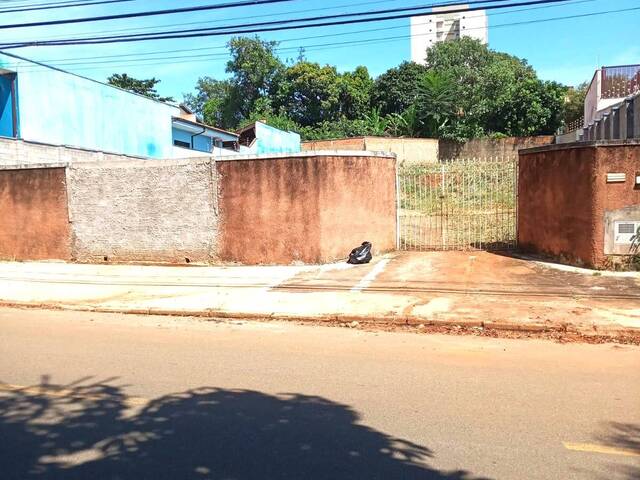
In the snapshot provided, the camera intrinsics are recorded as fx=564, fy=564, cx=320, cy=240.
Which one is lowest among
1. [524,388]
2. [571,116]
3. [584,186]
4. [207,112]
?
[524,388]

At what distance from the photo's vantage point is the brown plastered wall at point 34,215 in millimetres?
15438

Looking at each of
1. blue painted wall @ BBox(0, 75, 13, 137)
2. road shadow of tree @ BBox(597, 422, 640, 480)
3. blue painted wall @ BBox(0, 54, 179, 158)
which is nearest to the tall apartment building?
blue painted wall @ BBox(0, 54, 179, 158)

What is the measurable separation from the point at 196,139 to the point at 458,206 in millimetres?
20050

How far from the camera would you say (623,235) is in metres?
11.2

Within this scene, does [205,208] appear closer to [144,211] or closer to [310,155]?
[144,211]

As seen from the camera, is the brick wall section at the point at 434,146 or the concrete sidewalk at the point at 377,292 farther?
the brick wall section at the point at 434,146

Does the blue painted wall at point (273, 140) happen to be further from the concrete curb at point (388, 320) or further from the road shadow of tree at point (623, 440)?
the road shadow of tree at point (623, 440)

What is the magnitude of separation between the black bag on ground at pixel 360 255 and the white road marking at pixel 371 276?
32 cm

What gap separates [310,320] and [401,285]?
2689mm

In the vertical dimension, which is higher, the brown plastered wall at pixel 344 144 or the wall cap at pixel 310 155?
the brown plastered wall at pixel 344 144

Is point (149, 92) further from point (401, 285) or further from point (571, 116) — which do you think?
point (401, 285)

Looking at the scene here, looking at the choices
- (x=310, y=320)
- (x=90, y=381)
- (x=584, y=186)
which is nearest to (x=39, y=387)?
(x=90, y=381)

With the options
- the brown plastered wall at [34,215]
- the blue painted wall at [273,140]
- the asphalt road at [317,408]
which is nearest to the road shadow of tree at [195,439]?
the asphalt road at [317,408]

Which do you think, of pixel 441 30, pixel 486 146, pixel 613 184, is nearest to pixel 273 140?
Answer: pixel 486 146
